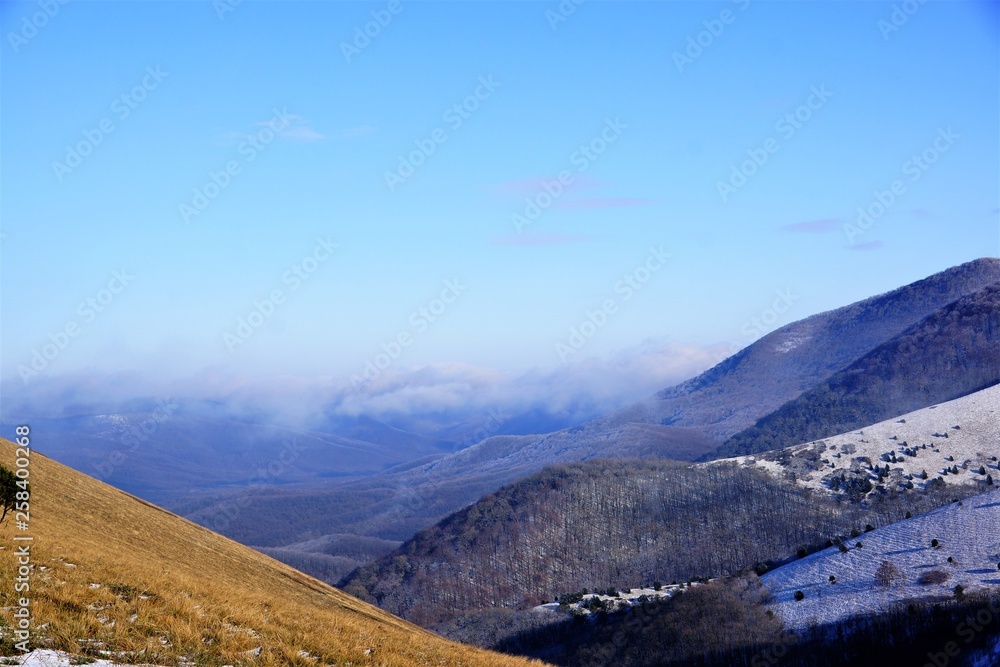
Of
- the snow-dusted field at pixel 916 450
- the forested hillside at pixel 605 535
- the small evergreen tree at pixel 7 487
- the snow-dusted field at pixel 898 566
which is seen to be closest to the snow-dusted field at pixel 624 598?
the snow-dusted field at pixel 898 566

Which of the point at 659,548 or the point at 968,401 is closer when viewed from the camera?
the point at 659,548

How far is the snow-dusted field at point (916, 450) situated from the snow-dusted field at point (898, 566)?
59282 millimetres

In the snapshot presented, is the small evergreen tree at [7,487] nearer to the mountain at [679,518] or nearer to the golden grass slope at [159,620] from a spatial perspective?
the golden grass slope at [159,620]

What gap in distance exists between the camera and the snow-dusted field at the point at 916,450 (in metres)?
134

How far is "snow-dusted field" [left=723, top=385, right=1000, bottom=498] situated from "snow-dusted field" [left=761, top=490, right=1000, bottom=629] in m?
59.3

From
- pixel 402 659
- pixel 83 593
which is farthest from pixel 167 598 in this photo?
pixel 402 659

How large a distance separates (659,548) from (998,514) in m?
79.1

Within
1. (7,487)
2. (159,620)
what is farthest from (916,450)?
(7,487)

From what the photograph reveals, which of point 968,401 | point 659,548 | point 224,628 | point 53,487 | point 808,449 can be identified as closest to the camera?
point 224,628

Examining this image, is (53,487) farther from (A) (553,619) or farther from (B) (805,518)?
(B) (805,518)

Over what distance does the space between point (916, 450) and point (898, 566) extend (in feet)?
279

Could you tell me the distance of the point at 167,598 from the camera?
2430cm

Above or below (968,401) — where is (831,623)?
below

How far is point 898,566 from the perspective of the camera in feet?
226
